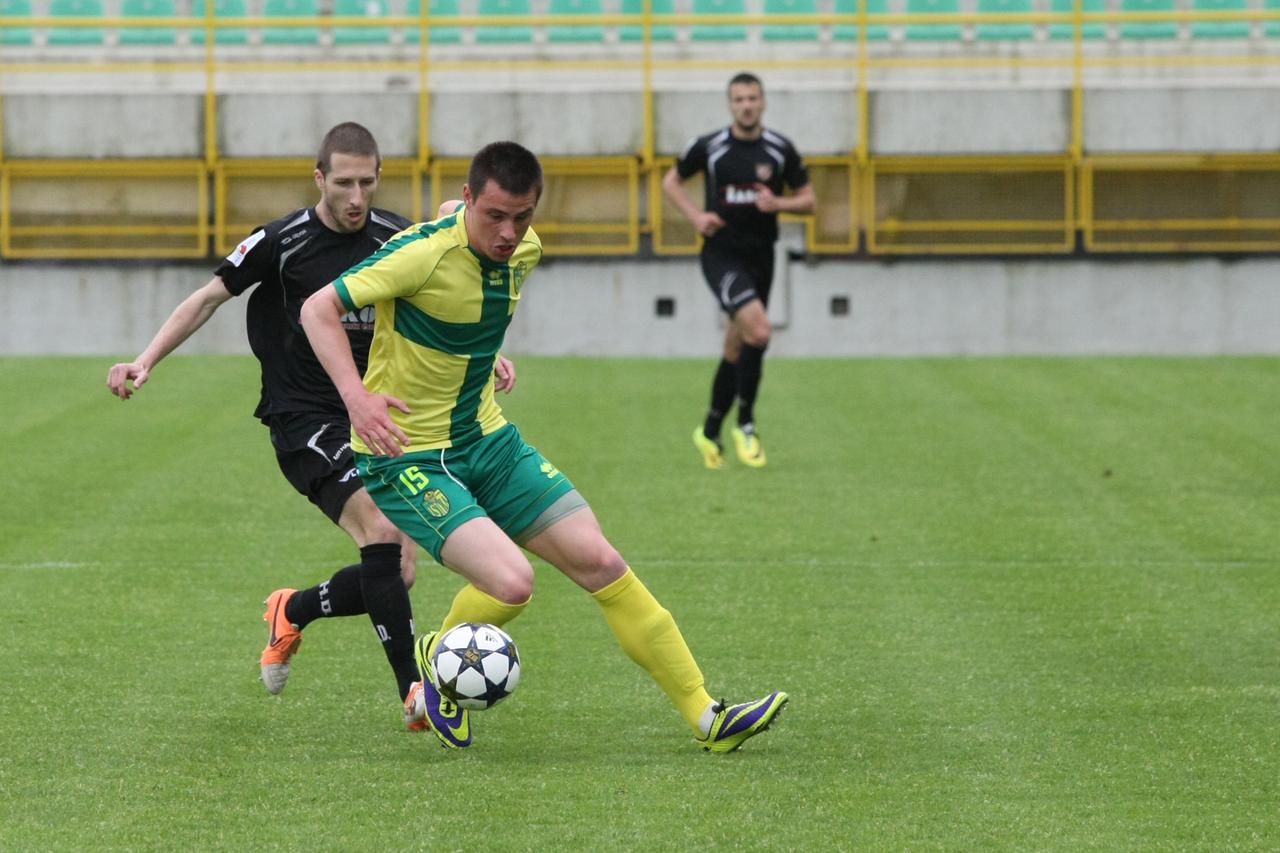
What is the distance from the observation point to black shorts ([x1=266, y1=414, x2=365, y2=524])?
611 centimetres

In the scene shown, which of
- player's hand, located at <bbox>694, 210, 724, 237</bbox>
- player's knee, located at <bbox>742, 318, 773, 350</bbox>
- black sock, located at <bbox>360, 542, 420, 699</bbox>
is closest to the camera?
black sock, located at <bbox>360, 542, 420, 699</bbox>

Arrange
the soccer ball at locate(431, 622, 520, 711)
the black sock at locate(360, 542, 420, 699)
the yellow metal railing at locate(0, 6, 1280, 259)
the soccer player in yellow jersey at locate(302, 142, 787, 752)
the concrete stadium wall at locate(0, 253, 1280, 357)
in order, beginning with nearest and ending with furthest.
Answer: the soccer player in yellow jersey at locate(302, 142, 787, 752) → the soccer ball at locate(431, 622, 520, 711) → the black sock at locate(360, 542, 420, 699) → the concrete stadium wall at locate(0, 253, 1280, 357) → the yellow metal railing at locate(0, 6, 1280, 259)

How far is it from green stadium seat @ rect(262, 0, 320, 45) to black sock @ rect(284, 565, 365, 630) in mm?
18603

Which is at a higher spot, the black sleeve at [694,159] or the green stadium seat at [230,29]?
the green stadium seat at [230,29]

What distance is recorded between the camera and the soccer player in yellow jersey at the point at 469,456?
17.6ft

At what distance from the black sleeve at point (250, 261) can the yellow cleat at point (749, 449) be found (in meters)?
6.25

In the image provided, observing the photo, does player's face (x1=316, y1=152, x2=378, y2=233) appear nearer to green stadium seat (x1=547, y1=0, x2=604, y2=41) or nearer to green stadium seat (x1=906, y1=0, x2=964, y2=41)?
green stadium seat (x1=547, y1=0, x2=604, y2=41)

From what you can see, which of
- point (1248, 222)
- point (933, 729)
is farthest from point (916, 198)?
point (933, 729)

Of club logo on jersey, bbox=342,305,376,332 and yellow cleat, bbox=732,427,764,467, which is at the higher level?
club logo on jersey, bbox=342,305,376,332

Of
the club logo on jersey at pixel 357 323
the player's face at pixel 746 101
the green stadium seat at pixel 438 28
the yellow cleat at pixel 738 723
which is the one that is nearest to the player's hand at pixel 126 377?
the club logo on jersey at pixel 357 323

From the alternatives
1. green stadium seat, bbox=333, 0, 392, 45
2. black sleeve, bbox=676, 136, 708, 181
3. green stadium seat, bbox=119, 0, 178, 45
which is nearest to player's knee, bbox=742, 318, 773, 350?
black sleeve, bbox=676, 136, 708, 181

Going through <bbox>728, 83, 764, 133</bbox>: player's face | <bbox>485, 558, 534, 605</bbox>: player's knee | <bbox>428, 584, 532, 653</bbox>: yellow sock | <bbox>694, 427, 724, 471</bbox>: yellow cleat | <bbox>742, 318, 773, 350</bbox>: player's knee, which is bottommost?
<bbox>694, 427, 724, 471</bbox>: yellow cleat

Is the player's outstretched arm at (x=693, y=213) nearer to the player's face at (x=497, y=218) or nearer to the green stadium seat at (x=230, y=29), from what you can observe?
the player's face at (x=497, y=218)

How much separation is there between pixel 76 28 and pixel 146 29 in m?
0.84
